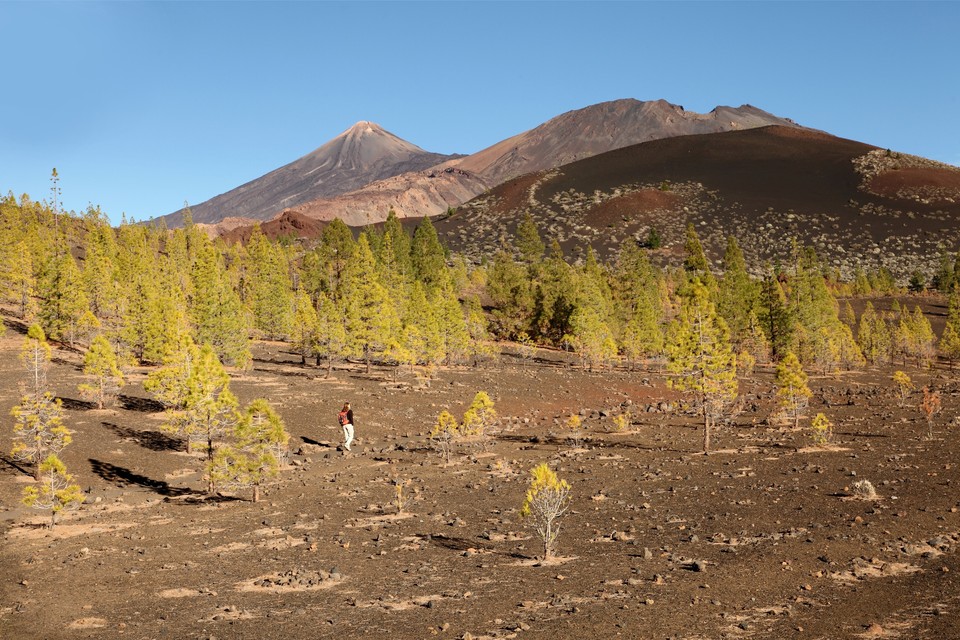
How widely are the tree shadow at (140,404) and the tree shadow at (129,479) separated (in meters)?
8.47

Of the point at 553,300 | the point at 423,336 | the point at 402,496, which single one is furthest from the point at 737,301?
the point at 402,496

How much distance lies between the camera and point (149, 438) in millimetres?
32469

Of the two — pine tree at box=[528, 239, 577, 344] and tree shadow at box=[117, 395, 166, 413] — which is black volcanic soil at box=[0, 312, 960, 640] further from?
pine tree at box=[528, 239, 577, 344]

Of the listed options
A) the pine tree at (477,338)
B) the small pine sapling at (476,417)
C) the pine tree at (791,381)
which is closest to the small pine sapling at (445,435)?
the small pine sapling at (476,417)

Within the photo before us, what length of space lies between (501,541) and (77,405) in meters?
28.1

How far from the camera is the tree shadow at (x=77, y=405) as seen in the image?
1405 inches

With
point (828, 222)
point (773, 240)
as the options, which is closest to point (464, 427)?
point (773, 240)

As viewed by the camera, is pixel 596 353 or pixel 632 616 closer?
pixel 632 616

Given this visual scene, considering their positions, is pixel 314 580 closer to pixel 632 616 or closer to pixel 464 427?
pixel 632 616

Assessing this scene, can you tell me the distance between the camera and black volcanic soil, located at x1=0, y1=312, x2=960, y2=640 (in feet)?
40.2

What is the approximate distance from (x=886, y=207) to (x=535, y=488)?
188 meters

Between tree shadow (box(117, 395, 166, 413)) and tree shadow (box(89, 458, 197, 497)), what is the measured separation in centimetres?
847

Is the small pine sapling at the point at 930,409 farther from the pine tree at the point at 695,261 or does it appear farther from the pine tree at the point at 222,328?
the pine tree at the point at 695,261

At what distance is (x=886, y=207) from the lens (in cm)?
17438
